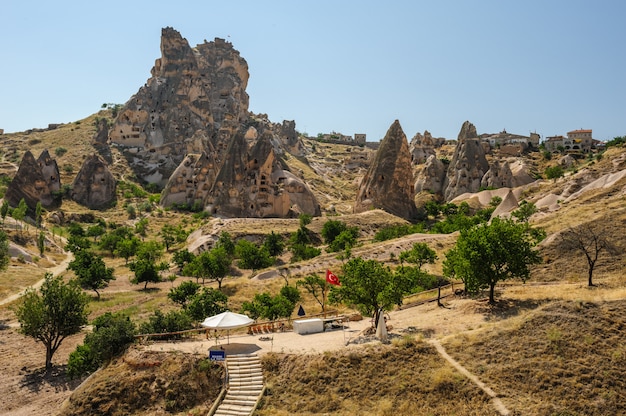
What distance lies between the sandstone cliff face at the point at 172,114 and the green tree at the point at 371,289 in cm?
7471

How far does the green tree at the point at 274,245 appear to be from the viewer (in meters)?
54.7

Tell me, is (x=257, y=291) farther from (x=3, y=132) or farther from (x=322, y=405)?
(x=3, y=132)

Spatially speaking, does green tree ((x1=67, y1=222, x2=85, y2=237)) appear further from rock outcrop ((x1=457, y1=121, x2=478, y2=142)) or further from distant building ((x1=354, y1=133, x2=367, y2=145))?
distant building ((x1=354, y1=133, x2=367, y2=145))

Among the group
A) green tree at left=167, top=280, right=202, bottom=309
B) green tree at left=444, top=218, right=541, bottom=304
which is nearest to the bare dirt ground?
→ green tree at left=444, top=218, right=541, bottom=304

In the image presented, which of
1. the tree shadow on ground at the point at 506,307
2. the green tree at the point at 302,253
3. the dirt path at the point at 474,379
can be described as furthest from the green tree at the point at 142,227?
the dirt path at the point at 474,379

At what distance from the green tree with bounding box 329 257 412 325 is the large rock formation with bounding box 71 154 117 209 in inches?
2536

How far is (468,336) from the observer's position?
2120cm

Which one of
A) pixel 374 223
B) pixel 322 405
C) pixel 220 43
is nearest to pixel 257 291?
pixel 322 405

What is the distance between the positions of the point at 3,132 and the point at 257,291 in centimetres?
11117

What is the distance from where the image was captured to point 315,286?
1588 inches

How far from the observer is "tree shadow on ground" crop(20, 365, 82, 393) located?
26188 mm

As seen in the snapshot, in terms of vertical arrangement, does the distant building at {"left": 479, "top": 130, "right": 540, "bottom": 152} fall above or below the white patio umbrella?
above

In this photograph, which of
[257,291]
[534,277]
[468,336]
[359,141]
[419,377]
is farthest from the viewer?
[359,141]

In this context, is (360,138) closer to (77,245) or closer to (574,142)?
(574,142)
